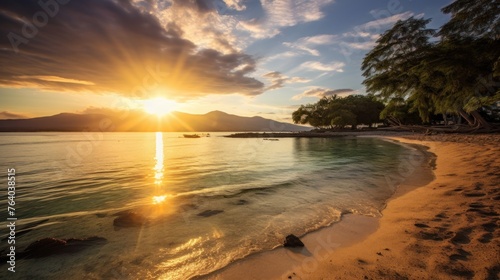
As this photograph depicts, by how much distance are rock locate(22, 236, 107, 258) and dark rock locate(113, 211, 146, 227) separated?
1151mm

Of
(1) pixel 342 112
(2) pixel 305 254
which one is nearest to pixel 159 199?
(2) pixel 305 254

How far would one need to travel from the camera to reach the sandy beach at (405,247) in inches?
137

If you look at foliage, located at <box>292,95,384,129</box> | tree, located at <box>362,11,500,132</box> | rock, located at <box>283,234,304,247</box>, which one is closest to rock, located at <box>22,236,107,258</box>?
rock, located at <box>283,234,304,247</box>

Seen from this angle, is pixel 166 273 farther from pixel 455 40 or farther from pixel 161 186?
pixel 455 40

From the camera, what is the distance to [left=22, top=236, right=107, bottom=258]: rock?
500 cm

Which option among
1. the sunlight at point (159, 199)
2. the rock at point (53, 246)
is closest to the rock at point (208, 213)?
the sunlight at point (159, 199)

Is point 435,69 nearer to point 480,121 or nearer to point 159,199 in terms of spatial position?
point 480,121

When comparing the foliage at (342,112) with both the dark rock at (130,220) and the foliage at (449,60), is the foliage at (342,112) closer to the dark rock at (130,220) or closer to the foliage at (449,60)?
the foliage at (449,60)

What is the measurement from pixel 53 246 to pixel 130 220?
193 cm

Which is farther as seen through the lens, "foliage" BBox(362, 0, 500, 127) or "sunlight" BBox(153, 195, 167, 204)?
"foliage" BBox(362, 0, 500, 127)

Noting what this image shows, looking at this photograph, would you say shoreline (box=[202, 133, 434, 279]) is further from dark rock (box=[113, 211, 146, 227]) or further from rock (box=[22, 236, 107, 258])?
dark rock (box=[113, 211, 146, 227])

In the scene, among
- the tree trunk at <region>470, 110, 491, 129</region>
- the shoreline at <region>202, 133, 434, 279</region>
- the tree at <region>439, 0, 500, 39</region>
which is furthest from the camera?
the tree trunk at <region>470, 110, 491, 129</region>

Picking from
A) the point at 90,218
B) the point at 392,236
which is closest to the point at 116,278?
the point at 90,218

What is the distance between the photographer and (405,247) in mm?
4195
